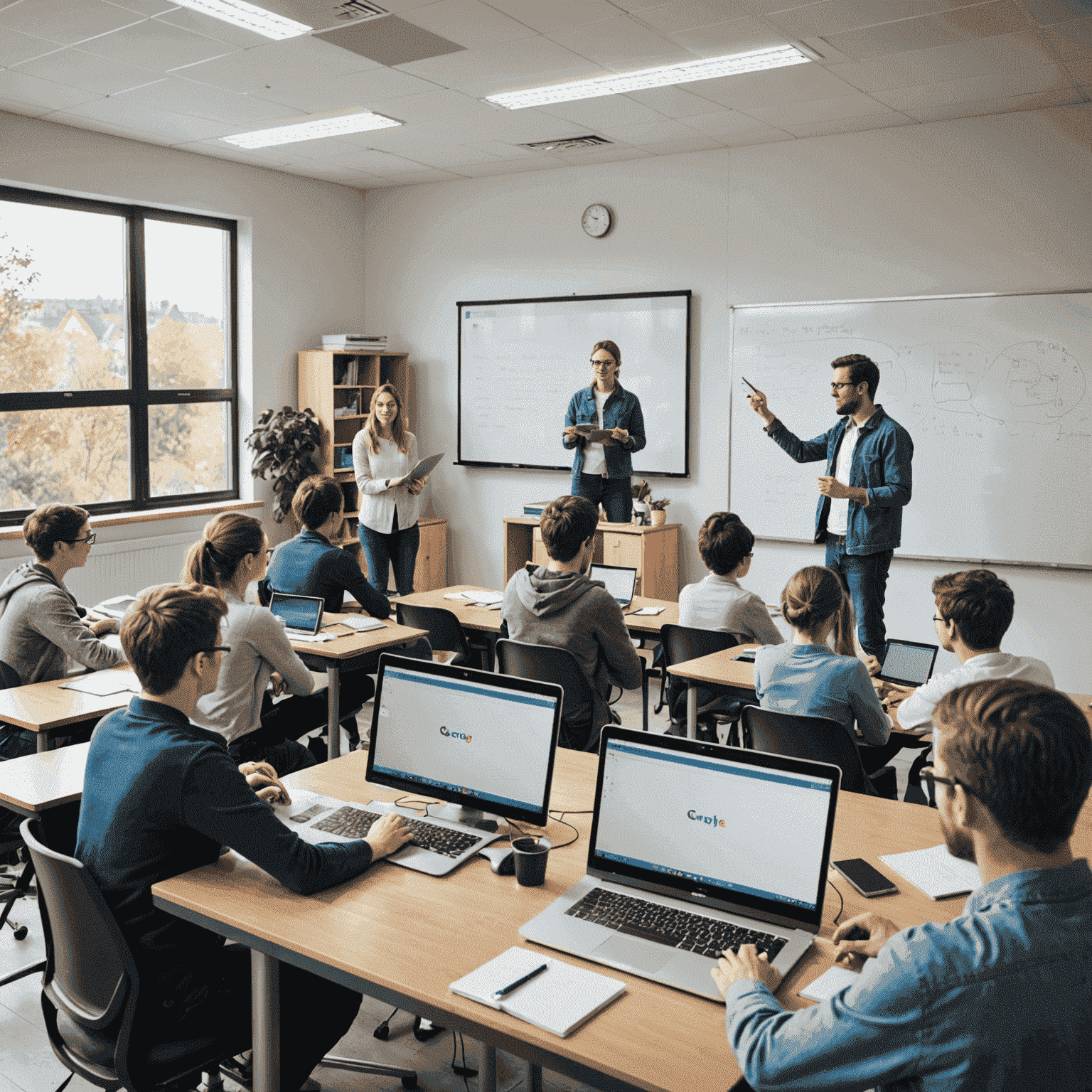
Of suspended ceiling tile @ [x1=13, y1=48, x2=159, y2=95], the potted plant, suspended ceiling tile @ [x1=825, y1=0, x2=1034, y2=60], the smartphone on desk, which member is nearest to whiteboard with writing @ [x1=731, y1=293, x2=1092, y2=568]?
suspended ceiling tile @ [x1=825, y1=0, x2=1034, y2=60]

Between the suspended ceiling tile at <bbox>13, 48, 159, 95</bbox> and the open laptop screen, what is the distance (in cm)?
450

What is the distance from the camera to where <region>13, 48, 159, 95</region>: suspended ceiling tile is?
4.80 meters

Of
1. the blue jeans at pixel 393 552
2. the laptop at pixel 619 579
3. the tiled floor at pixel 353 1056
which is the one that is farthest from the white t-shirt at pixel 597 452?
the tiled floor at pixel 353 1056

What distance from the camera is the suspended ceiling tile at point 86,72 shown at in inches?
189

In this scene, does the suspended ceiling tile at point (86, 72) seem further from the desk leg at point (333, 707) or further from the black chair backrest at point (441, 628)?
the desk leg at point (333, 707)

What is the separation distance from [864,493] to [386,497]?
302 centimetres

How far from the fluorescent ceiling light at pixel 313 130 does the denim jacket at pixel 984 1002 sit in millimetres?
5532


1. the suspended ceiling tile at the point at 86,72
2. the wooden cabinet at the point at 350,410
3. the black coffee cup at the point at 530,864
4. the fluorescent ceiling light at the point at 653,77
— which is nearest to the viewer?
the black coffee cup at the point at 530,864

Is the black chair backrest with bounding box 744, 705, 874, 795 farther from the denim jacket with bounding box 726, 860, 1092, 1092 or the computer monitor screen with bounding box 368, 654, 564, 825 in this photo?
the denim jacket with bounding box 726, 860, 1092, 1092

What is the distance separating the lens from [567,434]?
240 inches

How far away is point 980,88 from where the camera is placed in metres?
5.09

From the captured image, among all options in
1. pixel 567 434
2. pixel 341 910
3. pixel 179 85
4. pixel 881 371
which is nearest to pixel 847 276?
pixel 881 371

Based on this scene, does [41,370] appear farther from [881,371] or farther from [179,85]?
[881,371]

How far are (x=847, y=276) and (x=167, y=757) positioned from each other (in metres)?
5.33
